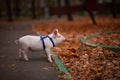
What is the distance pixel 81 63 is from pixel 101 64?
2.18 ft

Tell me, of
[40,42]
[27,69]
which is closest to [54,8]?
[40,42]

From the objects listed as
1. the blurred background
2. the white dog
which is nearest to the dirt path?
the white dog

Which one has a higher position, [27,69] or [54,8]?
[27,69]

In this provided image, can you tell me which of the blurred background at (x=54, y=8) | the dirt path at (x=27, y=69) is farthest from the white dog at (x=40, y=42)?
the blurred background at (x=54, y=8)

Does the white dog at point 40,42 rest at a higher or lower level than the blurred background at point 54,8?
higher

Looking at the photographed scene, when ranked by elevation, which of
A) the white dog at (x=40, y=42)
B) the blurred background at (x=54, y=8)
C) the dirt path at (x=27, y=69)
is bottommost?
the blurred background at (x=54, y=8)

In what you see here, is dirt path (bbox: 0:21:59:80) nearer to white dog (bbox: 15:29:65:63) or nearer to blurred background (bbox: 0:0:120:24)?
white dog (bbox: 15:29:65:63)

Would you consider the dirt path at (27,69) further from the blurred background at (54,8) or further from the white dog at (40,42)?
the blurred background at (54,8)

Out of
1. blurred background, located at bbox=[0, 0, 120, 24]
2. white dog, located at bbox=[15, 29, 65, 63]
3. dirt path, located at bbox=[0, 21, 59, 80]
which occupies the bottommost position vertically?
blurred background, located at bbox=[0, 0, 120, 24]

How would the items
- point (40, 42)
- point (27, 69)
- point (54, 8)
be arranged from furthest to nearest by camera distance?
point (54, 8)
point (40, 42)
point (27, 69)

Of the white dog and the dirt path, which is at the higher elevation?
the white dog

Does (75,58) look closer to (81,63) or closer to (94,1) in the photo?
(81,63)

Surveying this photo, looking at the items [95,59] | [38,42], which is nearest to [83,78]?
[95,59]

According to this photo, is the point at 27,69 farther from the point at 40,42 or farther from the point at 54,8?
the point at 54,8
